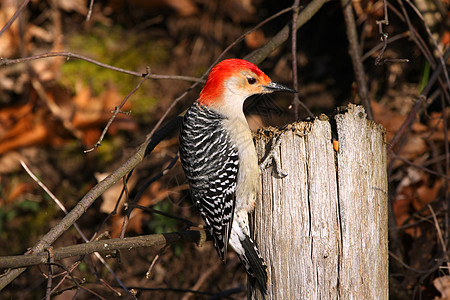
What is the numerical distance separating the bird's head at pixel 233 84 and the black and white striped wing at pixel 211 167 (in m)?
0.11

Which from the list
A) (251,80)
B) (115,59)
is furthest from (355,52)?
(115,59)

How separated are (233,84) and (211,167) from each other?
65cm

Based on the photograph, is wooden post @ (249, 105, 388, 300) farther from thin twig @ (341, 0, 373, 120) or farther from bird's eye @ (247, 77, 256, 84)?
thin twig @ (341, 0, 373, 120)

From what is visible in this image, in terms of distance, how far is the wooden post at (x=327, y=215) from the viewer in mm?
2762

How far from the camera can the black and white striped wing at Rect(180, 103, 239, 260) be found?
3377 millimetres

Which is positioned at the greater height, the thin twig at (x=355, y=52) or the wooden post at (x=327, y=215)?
the thin twig at (x=355, y=52)

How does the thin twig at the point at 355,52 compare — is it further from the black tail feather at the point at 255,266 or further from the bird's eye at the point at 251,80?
the black tail feather at the point at 255,266

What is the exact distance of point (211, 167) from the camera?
3.51m

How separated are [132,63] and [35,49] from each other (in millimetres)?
1280

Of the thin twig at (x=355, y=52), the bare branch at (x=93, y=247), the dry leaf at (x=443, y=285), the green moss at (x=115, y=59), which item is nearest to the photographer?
the bare branch at (x=93, y=247)

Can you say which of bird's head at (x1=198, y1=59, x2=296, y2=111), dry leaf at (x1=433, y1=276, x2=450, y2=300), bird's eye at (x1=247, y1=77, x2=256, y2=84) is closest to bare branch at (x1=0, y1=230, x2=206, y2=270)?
bird's head at (x1=198, y1=59, x2=296, y2=111)

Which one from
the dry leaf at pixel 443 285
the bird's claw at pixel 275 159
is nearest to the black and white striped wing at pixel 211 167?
the bird's claw at pixel 275 159

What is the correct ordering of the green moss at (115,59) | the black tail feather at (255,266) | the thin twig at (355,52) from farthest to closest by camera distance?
the green moss at (115,59)
the thin twig at (355,52)
the black tail feather at (255,266)

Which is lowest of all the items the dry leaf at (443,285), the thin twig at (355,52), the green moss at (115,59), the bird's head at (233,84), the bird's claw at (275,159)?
the dry leaf at (443,285)
